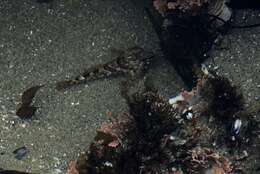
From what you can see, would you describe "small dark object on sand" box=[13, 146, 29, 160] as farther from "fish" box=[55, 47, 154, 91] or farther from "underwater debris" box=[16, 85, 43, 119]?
"fish" box=[55, 47, 154, 91]

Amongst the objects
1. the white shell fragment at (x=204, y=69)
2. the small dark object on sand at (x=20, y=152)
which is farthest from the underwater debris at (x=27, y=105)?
the white shell fragment at (x=204, y=69)

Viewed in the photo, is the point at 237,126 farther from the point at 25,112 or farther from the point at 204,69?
the point at 25,112

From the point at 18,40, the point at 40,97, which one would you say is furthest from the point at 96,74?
the point at 18,40

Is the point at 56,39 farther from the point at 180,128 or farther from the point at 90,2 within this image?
the point at 180,128

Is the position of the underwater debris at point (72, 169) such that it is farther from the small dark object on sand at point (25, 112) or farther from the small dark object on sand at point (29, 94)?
the small dark object on sand at point (29, 94)

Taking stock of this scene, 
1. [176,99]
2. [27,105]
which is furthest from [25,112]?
[176,99]

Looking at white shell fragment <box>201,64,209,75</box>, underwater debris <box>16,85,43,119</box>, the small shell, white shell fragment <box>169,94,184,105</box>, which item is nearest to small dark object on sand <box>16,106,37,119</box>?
underwater debris <box>16,85,43,119</box>
